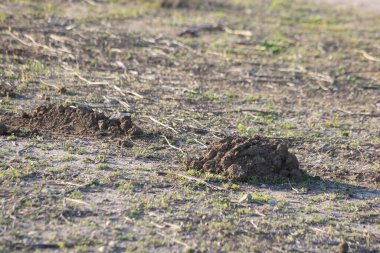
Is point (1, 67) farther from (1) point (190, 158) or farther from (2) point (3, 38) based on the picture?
(1) point (190, 158)

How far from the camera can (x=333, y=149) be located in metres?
9.02

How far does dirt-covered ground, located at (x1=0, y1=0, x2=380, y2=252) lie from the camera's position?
6434 millimetres

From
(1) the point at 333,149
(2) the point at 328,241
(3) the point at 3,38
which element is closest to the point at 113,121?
(1) the point at 333,149

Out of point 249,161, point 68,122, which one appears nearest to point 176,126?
point 68,122

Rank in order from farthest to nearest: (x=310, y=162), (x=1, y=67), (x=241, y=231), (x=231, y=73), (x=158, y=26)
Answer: (x=158, y=26) < (x=231, y=73) < (x=1, y=67) < (x=310, y=162) < (x=241, y=231)

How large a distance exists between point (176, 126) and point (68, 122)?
3.99ft

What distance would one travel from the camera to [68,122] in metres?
8.68

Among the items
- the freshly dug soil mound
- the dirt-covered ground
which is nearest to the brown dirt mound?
the dirt-covered ground

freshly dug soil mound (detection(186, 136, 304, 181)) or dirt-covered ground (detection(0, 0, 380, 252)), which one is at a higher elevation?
freshly dug soil mound (detection(186, 136, 304, 181))

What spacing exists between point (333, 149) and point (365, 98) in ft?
9.07

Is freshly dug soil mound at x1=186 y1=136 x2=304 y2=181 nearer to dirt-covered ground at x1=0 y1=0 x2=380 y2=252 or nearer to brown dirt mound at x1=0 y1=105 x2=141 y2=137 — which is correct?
dirt-covered ground at x1=0 y1=0 x2=380 y2=252

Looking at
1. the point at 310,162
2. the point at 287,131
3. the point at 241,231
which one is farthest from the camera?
the point at 287,131

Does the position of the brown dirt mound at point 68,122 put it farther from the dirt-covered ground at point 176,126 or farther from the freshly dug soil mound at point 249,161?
the freshly dug soil mound at point 249,161

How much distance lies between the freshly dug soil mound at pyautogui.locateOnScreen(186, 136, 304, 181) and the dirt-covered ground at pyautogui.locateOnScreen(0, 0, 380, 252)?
4 centimetres
